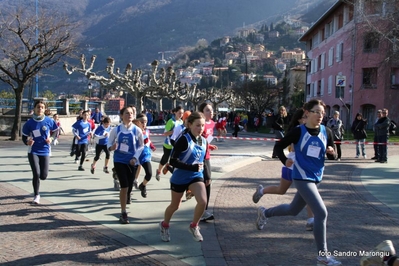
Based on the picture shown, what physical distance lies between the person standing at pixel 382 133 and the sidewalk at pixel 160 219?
3910 mm

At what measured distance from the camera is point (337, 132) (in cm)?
1549

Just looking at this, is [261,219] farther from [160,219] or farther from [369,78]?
[369,78]

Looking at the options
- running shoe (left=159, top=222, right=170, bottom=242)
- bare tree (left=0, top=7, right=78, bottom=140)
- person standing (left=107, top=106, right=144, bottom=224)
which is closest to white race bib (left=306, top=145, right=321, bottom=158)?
running shoe (left=159, top=222, right=170, bottom=242)

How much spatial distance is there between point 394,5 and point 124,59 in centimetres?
13622

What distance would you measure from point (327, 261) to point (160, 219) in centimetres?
291

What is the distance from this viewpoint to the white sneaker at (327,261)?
4.54 m

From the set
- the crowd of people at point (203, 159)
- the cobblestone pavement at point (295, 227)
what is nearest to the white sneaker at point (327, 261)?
the crowd of people at point (203, 159)

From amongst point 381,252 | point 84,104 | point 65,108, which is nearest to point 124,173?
point 381,252

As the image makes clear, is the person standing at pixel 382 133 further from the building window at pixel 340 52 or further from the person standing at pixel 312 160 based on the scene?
the building window at pixel 340 52

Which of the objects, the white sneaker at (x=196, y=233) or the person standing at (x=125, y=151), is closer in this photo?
the white sneaker at (x=196, y=233)

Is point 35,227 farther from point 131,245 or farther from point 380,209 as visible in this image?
point 380,209

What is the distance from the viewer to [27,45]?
859 inches

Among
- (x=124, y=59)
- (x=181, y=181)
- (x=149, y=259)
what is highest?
(x=124, y=59)

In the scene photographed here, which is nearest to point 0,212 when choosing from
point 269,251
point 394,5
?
point 269,251
